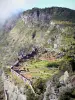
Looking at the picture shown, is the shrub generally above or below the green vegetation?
below

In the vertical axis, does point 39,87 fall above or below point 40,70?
below

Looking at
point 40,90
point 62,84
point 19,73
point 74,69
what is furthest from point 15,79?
point 62,84

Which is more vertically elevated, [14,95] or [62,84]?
[62,84]

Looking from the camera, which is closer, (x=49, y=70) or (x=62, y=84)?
(x=62, y=84)

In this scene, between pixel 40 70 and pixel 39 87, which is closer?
pixel 39 87

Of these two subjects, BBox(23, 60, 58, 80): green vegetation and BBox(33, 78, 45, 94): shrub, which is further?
BBox(23, 60, 58, 80): green vegetation

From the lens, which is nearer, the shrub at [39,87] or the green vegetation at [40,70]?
the shrub at [39,87]

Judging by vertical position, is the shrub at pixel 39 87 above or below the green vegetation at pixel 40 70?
below

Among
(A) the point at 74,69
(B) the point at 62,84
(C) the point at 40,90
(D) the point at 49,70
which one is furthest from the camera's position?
(D) the point at 49,70

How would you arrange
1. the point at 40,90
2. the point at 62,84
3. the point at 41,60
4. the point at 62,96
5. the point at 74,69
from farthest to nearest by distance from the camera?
the point at 41,60 → the point at 40,90 → the point at 74,69 → the point at 62,84 → the point at 62,96

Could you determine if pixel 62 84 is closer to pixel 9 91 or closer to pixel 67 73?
pixel 67 73
